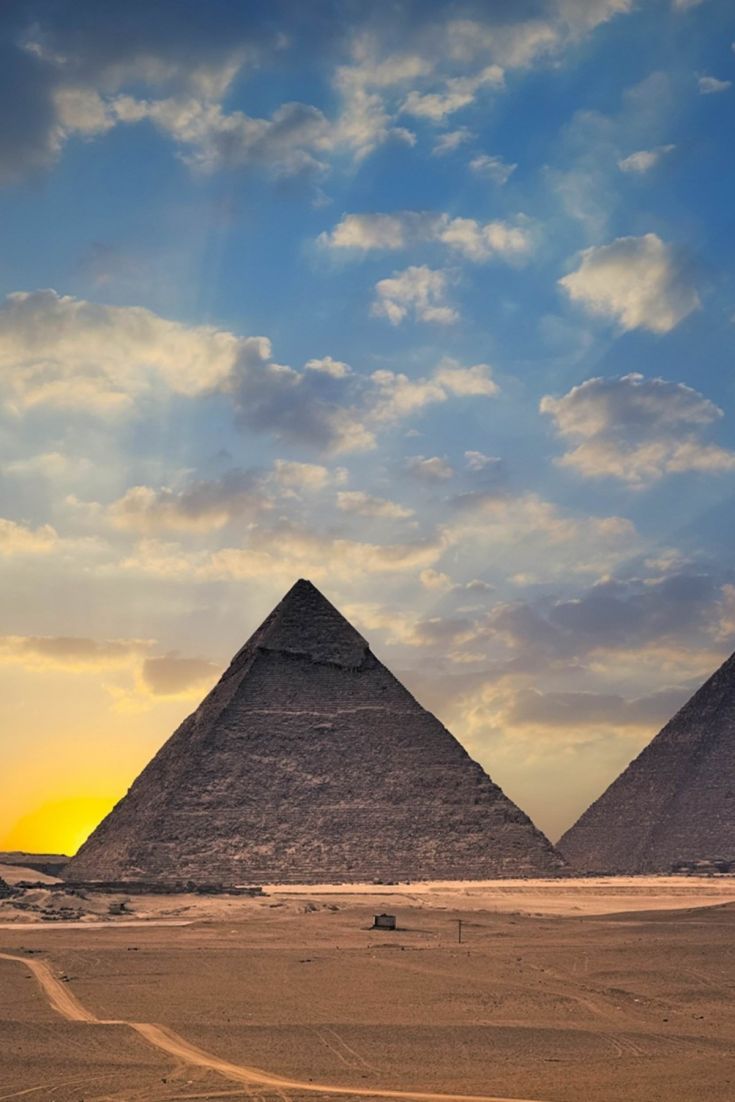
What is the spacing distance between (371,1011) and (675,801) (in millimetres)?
83477

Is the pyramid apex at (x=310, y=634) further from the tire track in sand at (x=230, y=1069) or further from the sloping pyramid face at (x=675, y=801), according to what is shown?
the tire track in sand at (x=230, y=1069)

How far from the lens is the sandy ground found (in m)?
15.2

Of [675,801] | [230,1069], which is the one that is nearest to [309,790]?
[675,801]

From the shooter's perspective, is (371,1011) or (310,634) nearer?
(371,1011)

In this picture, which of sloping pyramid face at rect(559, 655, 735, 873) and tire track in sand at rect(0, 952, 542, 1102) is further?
sloping pyramid face at rect(559, 655, 735, 873)

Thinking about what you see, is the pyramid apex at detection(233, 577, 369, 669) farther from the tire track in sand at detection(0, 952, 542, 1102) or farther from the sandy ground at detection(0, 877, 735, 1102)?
the tire track in sand at detection(0, 952, 542, 1102)

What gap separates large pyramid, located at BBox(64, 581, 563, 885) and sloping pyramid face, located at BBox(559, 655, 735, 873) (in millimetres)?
20393

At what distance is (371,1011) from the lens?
66.5ft

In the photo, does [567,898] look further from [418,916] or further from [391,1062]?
[391,1062]

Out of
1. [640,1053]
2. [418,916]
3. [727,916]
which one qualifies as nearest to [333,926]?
[418,916]

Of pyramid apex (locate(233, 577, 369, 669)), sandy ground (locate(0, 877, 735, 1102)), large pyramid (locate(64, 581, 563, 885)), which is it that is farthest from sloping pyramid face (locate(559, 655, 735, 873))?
sandy ground (locate(0, 877, 735, 1102))

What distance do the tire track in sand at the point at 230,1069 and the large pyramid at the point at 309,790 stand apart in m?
52.0

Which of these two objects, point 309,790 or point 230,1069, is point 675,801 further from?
point 230,1069

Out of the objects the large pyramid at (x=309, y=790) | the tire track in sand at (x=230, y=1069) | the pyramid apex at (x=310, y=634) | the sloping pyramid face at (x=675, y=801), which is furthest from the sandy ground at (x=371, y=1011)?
the sloping pyramid face at (x=675, y=801)
